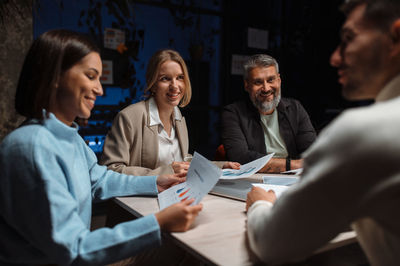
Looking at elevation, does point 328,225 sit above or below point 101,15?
below

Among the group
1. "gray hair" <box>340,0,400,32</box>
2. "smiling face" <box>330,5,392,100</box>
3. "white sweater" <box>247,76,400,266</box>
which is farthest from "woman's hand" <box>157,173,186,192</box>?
"gray hair" <box>340,0,400,32</box>

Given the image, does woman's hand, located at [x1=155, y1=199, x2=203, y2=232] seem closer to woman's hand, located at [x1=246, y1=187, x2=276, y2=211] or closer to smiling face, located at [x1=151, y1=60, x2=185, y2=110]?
woman's hand, located at [x1=246, y1=187, x2=276, y2=211]

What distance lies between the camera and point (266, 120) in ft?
9.10

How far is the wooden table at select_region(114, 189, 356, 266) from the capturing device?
2.83ft

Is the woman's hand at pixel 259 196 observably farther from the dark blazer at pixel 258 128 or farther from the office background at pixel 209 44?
the office background at pixel 209 44

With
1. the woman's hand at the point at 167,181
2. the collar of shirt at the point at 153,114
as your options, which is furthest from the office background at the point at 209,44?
the woman's hand at the point at 167,181

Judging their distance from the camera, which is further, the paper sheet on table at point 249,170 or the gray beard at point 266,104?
the gray beard at point 266,104

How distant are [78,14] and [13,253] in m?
3.19

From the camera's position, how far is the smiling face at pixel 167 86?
2252 mm

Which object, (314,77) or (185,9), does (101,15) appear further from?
(314,77)

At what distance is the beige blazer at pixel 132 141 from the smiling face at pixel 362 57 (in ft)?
4.51

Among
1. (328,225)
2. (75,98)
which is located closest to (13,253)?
(75,98)

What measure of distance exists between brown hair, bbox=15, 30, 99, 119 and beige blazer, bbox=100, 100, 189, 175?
0.82 m

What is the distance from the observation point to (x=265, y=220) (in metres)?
0.77
